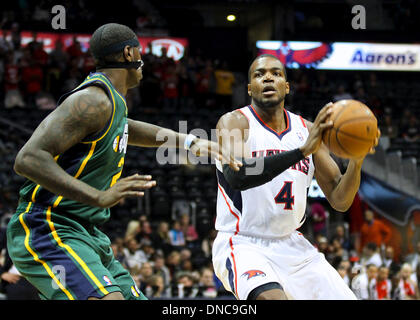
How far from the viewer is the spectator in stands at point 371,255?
36.4 ft

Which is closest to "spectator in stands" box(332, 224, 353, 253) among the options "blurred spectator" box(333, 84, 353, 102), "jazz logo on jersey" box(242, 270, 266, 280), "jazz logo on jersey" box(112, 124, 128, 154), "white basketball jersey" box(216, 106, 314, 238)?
"blurred spectator" box(333, 84, 353, 102)

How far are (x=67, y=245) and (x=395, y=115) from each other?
47.1 ft

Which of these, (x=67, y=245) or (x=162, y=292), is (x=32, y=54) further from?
(x=67, y=245)

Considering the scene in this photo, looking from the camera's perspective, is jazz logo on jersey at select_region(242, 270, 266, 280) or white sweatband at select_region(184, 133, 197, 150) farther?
white sweatband at select_region(184, 133, 197, 150)

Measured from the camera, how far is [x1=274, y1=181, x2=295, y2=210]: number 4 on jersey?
441 centimetres

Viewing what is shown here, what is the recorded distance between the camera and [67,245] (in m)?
3.41

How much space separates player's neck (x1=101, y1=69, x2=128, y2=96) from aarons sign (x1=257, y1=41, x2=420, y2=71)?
43.0ft

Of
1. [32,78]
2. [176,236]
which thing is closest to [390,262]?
[176,236]

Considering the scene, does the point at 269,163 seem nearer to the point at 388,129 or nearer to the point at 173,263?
the point at 173,263

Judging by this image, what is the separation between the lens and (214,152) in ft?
13.3

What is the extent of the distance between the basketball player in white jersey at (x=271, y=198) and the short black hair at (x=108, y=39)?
989mm

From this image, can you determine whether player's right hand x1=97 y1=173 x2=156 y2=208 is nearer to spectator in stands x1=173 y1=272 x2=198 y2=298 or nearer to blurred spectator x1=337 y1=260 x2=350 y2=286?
spectator in stands x1=173 y1=272 x2=198 y2=298

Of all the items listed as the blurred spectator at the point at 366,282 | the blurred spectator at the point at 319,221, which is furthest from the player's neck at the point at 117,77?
the blurred spectator at the point at 319,221

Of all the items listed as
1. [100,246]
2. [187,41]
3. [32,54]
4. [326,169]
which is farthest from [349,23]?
[100,246]
